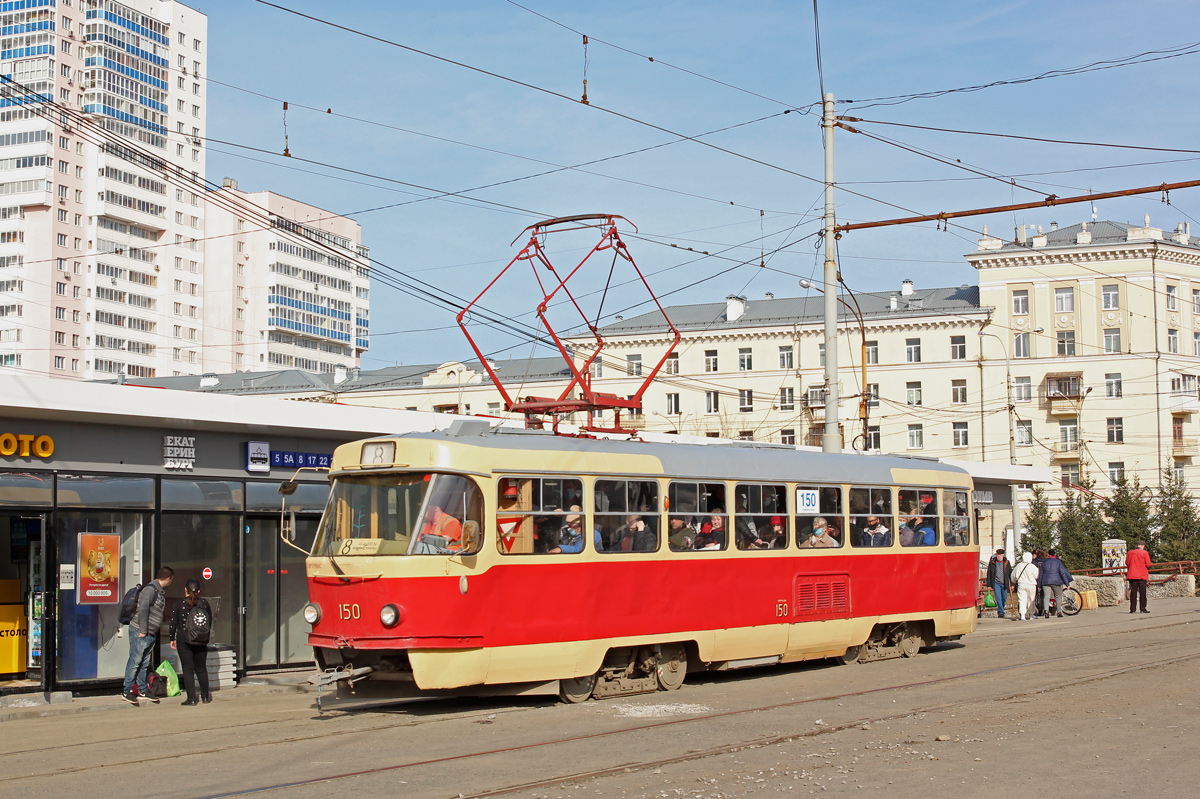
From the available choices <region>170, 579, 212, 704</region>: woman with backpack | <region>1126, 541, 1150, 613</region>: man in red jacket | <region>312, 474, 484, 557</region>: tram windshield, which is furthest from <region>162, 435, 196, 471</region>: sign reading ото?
<region>1126, 541, 1150, 613</region>: man in red jacket

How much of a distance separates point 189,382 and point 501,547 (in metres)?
89.9

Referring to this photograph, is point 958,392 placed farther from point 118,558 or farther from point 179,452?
point 118,558

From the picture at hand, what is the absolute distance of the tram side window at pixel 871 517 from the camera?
18.0m

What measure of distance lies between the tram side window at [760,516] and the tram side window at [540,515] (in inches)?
110

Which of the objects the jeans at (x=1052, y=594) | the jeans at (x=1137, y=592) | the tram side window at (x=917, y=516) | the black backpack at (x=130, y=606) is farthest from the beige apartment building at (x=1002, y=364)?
the black backpack at (x=130, y=606)

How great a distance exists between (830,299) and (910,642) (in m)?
6.89

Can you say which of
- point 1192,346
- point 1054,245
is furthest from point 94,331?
point 1192,346

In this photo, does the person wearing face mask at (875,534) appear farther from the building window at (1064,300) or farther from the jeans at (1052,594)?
the building window at (1064,300)

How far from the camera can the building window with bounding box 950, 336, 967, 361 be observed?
78.2 meters

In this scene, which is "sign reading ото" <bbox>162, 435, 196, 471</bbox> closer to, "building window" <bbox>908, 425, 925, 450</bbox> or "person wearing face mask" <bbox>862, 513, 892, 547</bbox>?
"person wearing face mask" <bbox>862, 513, 892, 547</bbox>

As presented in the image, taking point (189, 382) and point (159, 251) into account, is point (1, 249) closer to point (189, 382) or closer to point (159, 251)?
point (159, 251)

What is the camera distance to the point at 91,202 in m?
112

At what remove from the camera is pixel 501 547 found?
13375 millimetres

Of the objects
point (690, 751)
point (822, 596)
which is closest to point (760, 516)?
point (822, 596)
